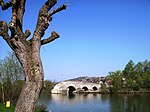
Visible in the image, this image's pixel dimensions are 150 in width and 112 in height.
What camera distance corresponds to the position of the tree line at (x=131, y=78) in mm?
70625

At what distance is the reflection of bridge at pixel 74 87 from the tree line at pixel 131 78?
452 inches

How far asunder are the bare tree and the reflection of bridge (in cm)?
7743

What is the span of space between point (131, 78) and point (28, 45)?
2916 inches

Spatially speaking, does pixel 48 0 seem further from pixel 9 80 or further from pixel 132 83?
pixel 132 83

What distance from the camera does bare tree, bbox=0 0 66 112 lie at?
432 cm

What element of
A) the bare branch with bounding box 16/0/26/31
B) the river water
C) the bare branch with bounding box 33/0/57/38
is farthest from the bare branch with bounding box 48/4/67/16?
the river water

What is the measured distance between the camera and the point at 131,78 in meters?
76.4

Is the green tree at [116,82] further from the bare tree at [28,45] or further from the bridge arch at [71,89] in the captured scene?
the bare tree at [28,45]

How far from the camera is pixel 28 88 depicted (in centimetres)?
434

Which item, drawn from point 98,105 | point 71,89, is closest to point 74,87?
point 71,89

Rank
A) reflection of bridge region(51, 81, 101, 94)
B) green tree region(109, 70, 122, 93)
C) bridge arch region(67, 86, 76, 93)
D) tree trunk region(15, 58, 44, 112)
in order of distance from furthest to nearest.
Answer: bridge arch region(67, 86, 76, 93) → reflection of bridge region(51, 81, 101, 94) → green tree region(109, 70, 122, 93) → tree trunk region(15, 58, 44, 112)

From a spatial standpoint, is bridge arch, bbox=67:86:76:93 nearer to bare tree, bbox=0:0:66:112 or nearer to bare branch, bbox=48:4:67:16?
bare branch, bbox=48:4:67:16

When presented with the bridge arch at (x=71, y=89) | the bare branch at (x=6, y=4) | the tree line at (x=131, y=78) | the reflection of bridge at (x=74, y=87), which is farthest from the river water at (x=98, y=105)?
the bridge arch at (x=71, y=89)

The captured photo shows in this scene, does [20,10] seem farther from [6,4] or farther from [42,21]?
[42,21]
